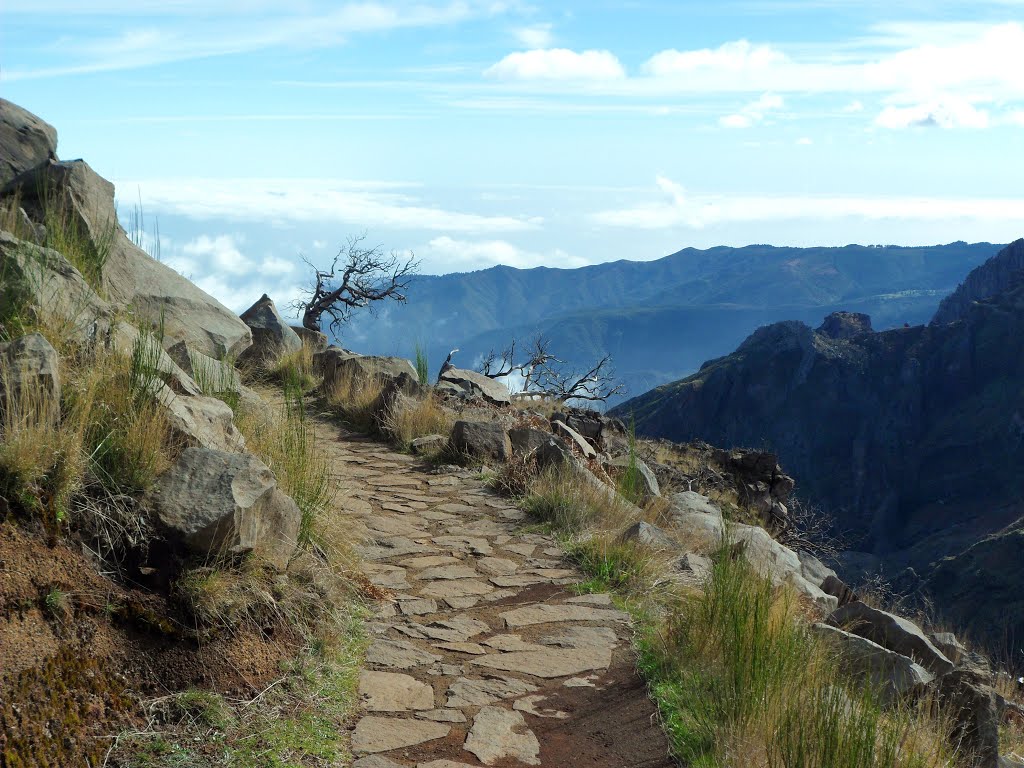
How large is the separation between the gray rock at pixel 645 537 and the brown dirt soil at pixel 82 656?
112 inches

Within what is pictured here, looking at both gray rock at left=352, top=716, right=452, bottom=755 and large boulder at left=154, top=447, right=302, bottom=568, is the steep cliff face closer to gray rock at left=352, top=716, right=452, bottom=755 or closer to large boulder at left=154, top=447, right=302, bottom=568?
large boulder at left=154, top=447, right=302, bottom=568

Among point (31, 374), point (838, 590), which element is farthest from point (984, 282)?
point (31, 374)

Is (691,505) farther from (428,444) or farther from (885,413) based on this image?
(885,413)

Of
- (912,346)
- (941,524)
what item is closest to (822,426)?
(912,346)

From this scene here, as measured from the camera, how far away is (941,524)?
88.1 metres

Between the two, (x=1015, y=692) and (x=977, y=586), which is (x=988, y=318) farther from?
(x=1015, y=692)

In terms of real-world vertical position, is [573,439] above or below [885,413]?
above

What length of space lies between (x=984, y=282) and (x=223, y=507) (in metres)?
137

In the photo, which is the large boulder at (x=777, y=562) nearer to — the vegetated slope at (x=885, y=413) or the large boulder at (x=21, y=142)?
the large boulder at (x=21, y=142)

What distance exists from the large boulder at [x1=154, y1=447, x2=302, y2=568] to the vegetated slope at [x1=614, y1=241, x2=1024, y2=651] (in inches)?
3305

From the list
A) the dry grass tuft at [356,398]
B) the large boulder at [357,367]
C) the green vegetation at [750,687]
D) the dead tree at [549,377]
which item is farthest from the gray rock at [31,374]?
the dead tree at [549,377]

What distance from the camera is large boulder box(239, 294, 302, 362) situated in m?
12.9

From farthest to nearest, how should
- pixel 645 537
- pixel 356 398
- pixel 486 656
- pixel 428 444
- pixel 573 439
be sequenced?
1. pixel 356 398
2. pixel 573 439
3. pixel 428 444
4. pixel 645 537
5. pixel 486 656

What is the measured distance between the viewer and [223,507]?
376cm
